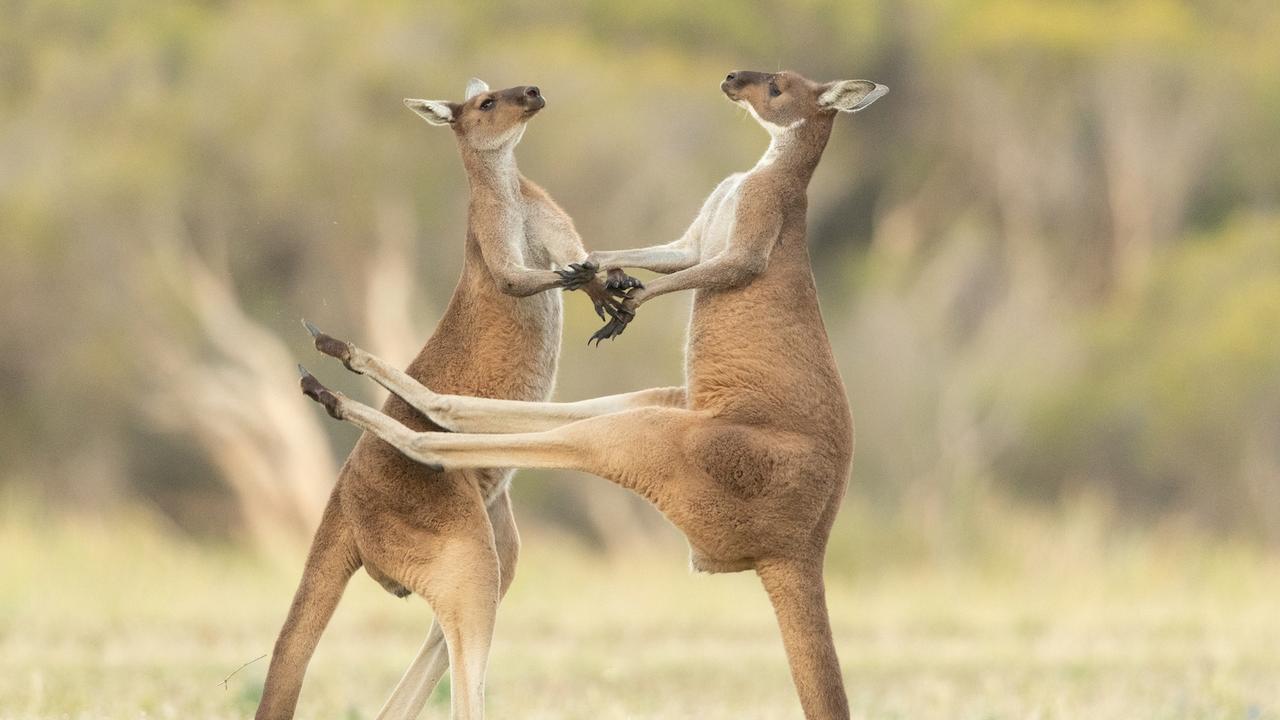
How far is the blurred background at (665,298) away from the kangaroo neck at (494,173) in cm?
638

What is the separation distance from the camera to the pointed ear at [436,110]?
21.6ft

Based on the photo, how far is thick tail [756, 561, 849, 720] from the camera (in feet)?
18.6

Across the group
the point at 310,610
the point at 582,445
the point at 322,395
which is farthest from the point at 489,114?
the point at 310,610

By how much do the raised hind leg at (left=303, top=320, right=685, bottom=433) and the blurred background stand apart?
653 cm

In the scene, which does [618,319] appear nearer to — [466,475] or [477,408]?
[477,408]

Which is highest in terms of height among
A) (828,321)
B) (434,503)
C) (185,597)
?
(434,503)

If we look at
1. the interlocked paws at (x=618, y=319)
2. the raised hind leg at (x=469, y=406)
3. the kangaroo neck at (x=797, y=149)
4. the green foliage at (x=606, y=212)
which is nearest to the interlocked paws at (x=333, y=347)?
the raised hind leg at (x=469, y=406)

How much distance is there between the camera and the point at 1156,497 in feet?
73.7

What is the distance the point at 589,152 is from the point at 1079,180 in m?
9.11

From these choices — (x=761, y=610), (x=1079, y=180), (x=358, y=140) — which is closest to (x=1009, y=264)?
(x=1079, y=180)

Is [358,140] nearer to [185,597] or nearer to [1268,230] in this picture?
[185,597]

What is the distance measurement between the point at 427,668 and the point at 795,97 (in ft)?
7.14

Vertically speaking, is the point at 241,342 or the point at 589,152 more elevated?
the point at 589,152

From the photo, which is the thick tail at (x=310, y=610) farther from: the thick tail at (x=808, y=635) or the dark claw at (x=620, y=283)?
the thick tail at (x=808, y=635)
